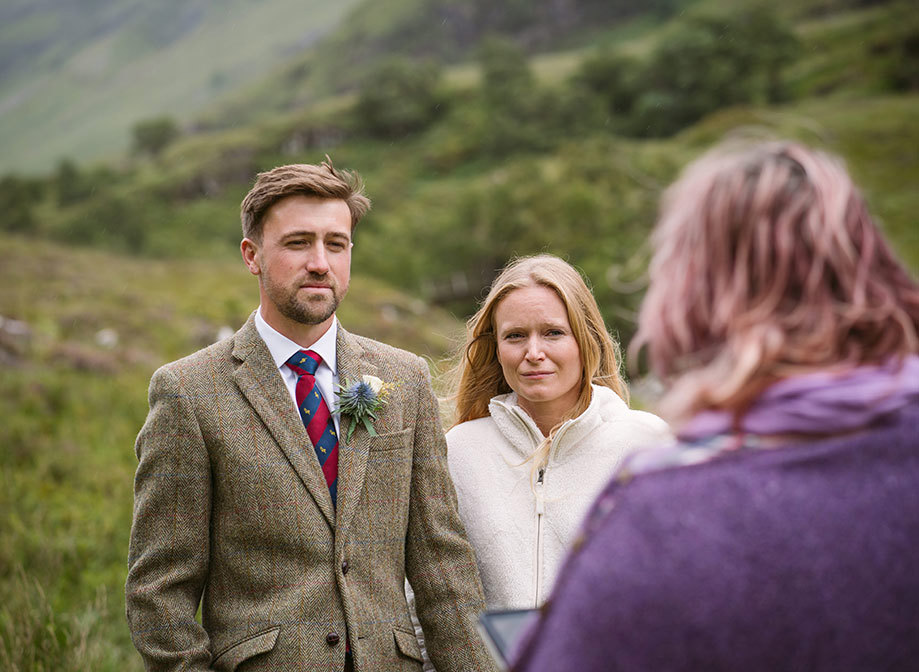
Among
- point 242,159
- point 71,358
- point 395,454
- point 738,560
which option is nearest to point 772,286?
point 738,560

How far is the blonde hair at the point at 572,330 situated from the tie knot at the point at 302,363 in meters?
0.99

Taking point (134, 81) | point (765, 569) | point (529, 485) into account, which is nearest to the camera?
point (765, 569)

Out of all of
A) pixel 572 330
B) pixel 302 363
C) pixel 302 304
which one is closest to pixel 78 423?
pixel 302 363

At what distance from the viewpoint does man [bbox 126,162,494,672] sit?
107 inches

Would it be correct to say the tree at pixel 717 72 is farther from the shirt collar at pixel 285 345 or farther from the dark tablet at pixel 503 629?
the dark tablet at pixel 503 629

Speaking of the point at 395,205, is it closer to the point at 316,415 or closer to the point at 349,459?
the point at 316,415

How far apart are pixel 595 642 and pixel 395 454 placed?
1.82m

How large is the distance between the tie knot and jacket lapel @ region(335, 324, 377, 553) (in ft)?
0.38

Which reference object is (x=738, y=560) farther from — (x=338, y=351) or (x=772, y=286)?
(x=338, y=351)

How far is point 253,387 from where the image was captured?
2.95 meters

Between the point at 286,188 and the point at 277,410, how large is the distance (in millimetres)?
855

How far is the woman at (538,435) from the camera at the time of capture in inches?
131

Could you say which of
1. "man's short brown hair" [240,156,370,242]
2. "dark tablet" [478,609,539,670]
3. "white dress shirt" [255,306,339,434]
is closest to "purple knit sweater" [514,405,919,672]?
"dark tablet" [478,609,539,670]

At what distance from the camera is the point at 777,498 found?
1.32 metres
